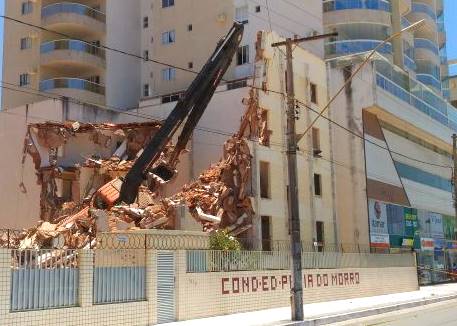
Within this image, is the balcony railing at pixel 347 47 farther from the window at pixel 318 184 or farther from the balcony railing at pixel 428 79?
A: the window at pixel 318 184

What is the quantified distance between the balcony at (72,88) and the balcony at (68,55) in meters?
1.62

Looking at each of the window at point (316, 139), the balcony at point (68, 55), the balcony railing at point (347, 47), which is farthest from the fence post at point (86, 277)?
the balcony railing at point (347, 47)

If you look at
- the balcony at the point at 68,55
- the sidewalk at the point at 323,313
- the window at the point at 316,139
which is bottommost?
the sidewalk at the point at 323,313

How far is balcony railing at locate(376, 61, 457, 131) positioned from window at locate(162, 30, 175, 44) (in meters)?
15.9

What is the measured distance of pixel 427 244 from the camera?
50938 millimetres

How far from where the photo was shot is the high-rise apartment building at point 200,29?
47.0 metres

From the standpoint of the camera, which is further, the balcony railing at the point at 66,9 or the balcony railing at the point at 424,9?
the balcony railing at the point at 424,9

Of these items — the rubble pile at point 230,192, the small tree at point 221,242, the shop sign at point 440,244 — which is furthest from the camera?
the shop sign at point 440,244

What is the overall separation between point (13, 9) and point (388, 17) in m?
33.6

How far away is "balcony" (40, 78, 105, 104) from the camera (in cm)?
4919

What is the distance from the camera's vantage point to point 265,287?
22.7 metres

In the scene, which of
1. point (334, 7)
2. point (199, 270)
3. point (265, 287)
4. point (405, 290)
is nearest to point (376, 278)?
point (405, 290)

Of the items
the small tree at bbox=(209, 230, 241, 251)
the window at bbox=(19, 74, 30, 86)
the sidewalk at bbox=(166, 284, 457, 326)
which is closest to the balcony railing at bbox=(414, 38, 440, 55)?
the window at bbox=(19, 74, 30, 86)

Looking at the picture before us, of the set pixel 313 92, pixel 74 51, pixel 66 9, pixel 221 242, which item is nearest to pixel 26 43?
pixel 66 9
